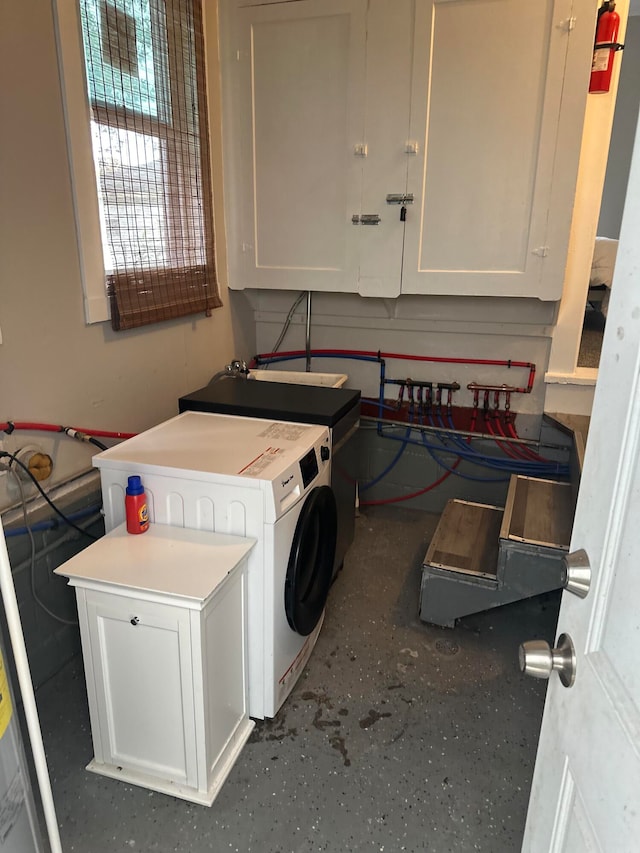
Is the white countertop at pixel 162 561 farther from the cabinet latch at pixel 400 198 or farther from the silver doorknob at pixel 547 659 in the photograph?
the cabinet latch at pixel 400 198

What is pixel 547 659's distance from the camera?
0.80m

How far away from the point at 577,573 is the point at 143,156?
2.06 m

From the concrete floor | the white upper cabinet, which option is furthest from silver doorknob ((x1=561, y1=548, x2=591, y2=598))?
the white upper cabinet

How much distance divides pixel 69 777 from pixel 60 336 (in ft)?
4.29

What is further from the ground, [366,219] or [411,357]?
[366,219]

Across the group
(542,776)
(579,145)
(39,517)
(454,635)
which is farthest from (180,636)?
(579,145)

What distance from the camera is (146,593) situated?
4.70 feet

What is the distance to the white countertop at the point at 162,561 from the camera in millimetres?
1445

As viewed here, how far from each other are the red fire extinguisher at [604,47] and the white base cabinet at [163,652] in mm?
2249

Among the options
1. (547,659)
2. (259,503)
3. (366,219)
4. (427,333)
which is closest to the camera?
(547,659)

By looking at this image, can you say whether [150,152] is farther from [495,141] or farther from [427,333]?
[427,333]

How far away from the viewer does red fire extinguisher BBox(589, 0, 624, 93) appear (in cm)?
223

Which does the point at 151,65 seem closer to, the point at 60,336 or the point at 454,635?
the point at 60,336

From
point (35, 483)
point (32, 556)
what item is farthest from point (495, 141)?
point (32, 556)
